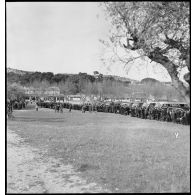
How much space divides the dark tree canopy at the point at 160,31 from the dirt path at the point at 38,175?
268cm

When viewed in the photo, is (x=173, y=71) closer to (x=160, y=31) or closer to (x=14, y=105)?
(x=160, y=31)

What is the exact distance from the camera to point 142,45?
19.0ft

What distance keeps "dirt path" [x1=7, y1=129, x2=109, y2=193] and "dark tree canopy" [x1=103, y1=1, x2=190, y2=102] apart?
2677 mm

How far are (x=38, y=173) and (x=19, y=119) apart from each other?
6.79 feet

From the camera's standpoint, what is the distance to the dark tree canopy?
5.68 metres

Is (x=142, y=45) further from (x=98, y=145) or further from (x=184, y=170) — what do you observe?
(x=98, y=145)

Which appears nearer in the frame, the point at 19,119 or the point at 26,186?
the point at 26,186

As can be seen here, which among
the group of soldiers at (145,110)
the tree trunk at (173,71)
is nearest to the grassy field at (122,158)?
the tree trunk at (173,71)

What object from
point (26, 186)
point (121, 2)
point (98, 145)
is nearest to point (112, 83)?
point (98, 145)

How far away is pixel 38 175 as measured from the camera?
5613mm

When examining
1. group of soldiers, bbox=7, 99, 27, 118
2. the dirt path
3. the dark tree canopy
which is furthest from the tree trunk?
group of soldiers, bbox=7, 99, 27, 118

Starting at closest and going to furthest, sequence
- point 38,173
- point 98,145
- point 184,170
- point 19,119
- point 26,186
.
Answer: point 26,186, point 38,173, point 184,170, point 19,119, point 98,145

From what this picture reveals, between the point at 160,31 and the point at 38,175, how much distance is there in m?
3.70

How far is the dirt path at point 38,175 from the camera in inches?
208
